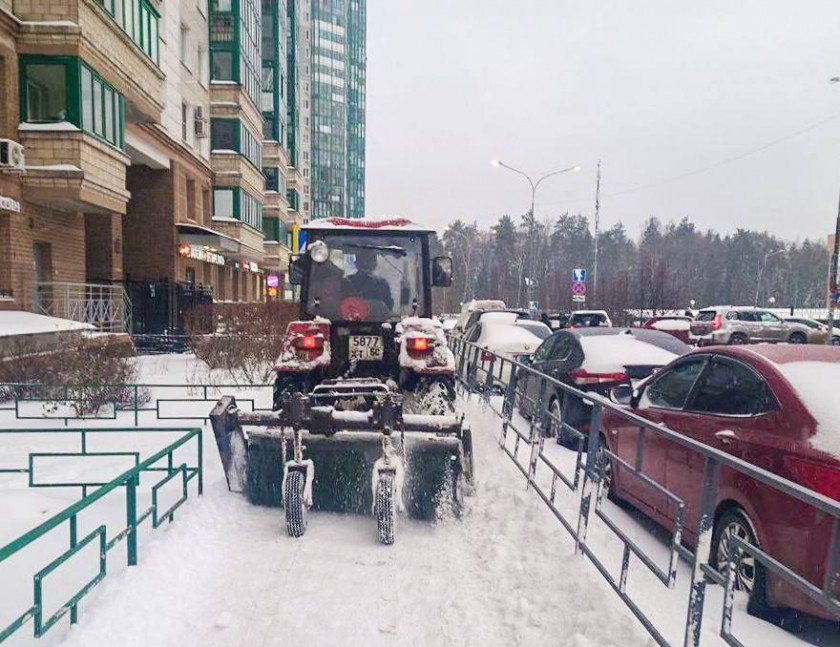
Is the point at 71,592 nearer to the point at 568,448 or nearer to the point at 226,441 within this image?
the point at 226,441

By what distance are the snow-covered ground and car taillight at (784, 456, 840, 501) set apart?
77cm

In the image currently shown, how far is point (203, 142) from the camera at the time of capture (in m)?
28.9

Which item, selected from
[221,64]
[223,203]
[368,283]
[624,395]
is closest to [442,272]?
[368,283]

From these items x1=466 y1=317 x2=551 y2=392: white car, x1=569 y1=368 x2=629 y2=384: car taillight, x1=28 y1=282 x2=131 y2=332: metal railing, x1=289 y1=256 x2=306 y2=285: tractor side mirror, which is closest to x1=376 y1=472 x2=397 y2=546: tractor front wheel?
x1=289 y1=256 x2=306 y2=285: tractor side mirror

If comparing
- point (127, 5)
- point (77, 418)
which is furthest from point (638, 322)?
point (77, 418)

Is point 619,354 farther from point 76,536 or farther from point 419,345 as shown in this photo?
point 76,536

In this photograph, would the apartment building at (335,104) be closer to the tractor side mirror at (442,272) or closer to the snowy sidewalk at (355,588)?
the tractor side mirror at (442,272)

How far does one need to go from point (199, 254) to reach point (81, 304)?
10791 mm

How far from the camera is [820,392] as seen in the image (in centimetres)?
360

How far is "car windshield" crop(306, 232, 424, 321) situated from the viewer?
21.6ft

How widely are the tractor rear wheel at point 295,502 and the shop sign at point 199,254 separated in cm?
2167

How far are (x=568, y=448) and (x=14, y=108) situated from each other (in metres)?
15.4

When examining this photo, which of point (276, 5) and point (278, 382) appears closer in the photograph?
point (278, 382)

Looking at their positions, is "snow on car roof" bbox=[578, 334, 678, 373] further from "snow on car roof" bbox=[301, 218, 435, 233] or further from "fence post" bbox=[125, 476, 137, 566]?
"fence post" bbox=[125, 476, 137, 566]
